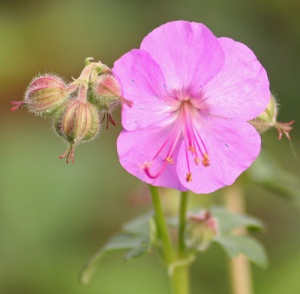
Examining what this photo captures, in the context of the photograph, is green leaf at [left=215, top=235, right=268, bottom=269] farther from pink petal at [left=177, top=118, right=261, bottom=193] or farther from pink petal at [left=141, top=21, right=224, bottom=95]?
pink petal at [left=141, top=21, right=224, bottom=95]

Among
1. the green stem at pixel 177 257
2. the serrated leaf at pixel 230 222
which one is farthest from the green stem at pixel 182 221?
the serrated leaf at pixel 230 222

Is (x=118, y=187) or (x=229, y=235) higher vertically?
(x=229, y=235)

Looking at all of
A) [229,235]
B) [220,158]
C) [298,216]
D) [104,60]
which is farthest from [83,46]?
[220,158]

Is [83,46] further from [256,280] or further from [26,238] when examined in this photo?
[256,280]

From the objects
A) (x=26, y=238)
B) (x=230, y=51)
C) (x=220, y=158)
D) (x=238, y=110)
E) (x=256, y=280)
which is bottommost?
(x=256, y=280)

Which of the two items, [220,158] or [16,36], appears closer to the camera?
Answer: [220,158]

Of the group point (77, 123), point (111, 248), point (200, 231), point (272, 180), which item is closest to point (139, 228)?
point (111, 248)

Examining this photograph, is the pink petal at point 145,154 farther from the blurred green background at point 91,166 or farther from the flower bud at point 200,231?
the blurred green background at point 91,166
